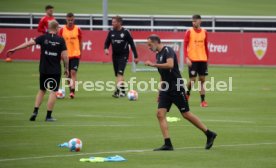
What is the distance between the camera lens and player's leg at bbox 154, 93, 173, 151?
14797 millimetres

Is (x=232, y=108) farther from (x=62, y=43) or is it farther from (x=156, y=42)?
(x=156, y=42)

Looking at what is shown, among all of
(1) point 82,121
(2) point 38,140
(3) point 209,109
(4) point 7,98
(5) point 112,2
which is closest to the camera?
(2) point 38,140

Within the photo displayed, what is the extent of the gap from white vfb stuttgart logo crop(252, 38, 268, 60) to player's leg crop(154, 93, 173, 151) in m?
20.8

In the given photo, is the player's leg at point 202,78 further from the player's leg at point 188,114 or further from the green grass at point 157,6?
the green grass at point 157,6

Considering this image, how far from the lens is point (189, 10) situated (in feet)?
194

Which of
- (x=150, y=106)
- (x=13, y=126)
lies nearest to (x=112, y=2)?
(x=150, y=106)

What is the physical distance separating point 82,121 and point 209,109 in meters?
4.11

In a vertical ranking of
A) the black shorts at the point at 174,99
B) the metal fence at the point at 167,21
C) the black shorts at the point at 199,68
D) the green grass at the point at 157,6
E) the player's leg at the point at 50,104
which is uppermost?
the green grass at the point at 157,6

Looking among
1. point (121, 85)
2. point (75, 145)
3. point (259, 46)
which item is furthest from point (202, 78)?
point (259, 46)

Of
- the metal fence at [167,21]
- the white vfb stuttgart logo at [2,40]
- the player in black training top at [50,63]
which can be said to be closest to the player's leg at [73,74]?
the player in black training top at [50,63]

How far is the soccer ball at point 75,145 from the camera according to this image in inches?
572

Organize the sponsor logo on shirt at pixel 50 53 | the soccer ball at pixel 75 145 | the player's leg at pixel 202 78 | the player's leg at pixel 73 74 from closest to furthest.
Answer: the soccer ball at pixel 75 145, the sponsor logo on shirt at pixel 50 53, the player's leg at pixel 202 78, the player's leg at pixel 73 74

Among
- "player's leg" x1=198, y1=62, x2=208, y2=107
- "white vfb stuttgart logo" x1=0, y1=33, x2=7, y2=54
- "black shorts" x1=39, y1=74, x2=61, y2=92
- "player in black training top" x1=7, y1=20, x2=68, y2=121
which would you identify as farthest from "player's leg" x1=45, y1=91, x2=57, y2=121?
→ "white vfb stuttgart logo" x1=0, y1=33, x2=7, y2=54

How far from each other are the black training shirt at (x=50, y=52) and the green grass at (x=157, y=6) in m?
37.6
